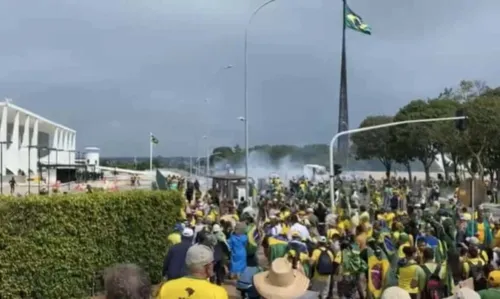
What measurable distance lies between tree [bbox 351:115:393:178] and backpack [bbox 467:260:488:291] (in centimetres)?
7344

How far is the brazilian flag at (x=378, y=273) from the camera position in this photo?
9758 mm

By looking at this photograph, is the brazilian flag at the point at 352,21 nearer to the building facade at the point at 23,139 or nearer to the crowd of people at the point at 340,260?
the crowd of people at the point at 340,260

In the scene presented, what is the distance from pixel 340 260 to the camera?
36.7 ft

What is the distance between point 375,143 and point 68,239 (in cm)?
7964

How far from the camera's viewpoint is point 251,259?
13531mm

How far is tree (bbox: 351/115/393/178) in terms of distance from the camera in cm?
8635

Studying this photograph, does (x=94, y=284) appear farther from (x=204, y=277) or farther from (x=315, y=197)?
(x=315, y=197)

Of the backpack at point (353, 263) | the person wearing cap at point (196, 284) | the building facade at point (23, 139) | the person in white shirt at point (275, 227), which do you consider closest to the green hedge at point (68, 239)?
the person in white shirt at point (275, 227)

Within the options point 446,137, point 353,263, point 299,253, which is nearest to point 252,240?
point 299,253

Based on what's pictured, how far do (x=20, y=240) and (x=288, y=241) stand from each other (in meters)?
4.50

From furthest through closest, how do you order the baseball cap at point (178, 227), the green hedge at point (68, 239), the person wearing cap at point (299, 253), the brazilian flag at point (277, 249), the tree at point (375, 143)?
the tree at point (375, 143), the baseball cap at point (178, 227), the green hedge at point (68, 239), the brazilian flag at point (277, 249), the person wearing cap at point (299, 253)

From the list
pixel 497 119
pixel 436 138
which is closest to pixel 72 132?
pixel 436 138

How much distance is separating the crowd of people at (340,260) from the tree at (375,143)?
227ft

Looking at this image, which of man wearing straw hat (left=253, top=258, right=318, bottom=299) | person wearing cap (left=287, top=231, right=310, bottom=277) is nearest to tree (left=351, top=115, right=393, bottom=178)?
person wearing cap (left=287, top=231, right=310, bottom=277)
